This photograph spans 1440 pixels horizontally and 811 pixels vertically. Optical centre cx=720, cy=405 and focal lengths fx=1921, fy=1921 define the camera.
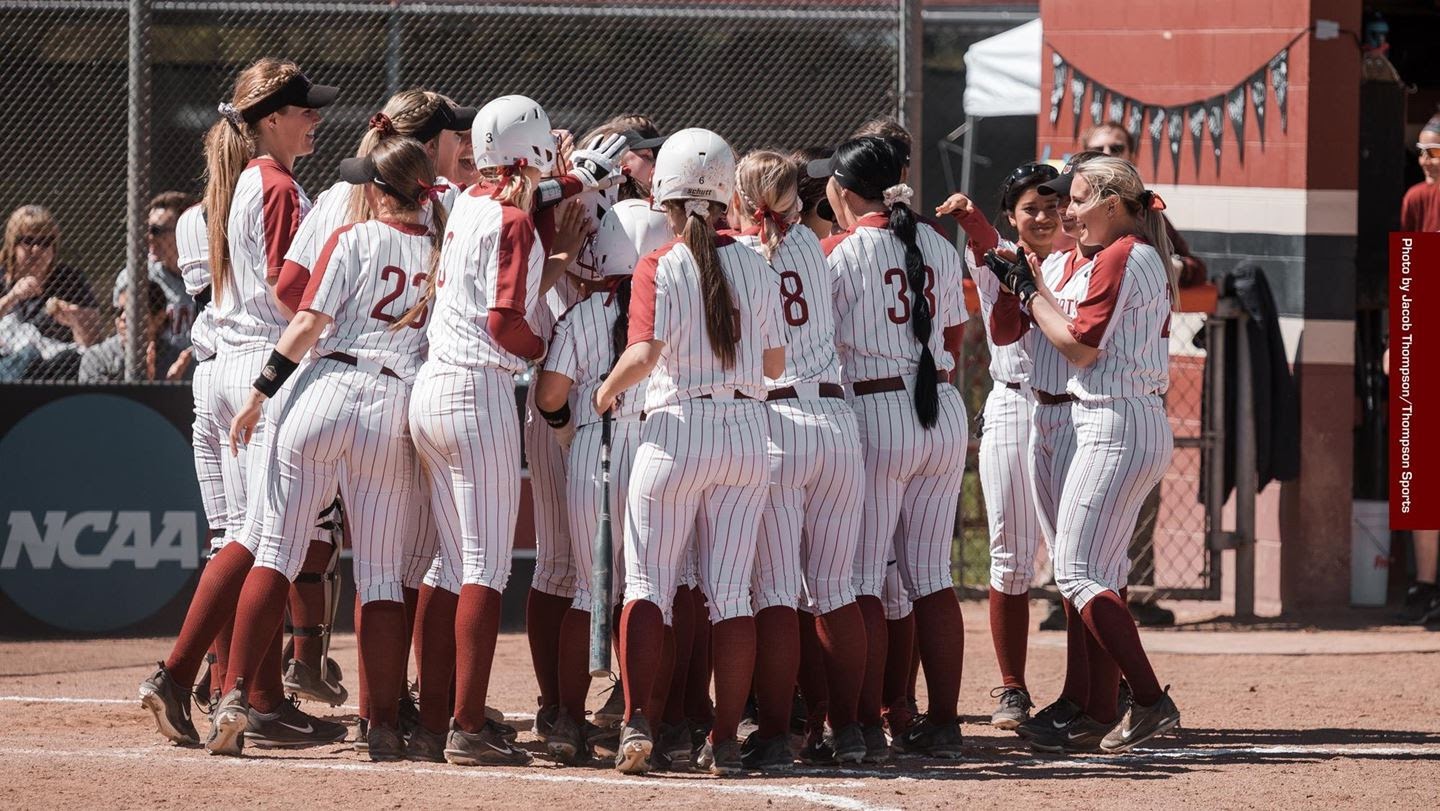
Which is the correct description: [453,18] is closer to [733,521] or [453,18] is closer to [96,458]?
[96,458]

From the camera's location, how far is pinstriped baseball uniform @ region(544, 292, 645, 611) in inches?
228

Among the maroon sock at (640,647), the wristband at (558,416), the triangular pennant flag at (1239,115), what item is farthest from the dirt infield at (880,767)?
the triangular pennant flag at (1239,115)

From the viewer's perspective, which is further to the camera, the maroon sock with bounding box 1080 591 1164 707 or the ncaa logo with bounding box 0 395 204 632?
the ncaa logo with bounding box 0 395 204 632

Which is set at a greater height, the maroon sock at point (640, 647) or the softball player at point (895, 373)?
Answer: the softball player at point (895, 373)

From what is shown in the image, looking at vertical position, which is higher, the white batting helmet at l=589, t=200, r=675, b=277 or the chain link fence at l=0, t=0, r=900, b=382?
the chain link fence at l=0, t=0, r=900, b=382

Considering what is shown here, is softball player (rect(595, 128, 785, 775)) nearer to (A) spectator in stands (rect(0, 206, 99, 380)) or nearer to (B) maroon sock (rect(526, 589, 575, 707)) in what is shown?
(B) maroon sock (rect(526, 589, 575, 707))

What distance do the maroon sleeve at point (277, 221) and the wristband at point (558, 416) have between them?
3.16 ft

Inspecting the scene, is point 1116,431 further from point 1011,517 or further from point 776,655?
point 776,655

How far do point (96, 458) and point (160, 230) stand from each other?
1.08m

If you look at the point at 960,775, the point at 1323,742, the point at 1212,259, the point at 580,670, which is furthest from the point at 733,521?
the point at 1212,259

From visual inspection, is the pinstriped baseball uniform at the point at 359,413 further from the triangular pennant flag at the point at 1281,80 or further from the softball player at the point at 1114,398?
the triangular pennant flag at the point at 1281,80

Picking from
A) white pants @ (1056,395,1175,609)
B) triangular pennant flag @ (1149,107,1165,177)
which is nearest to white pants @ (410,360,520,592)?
white pants @ (1056,395,1175,609)

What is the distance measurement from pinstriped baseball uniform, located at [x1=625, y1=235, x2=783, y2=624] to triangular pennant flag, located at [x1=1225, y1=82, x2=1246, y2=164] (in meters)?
4.92

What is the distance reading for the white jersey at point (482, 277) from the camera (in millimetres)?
5523
